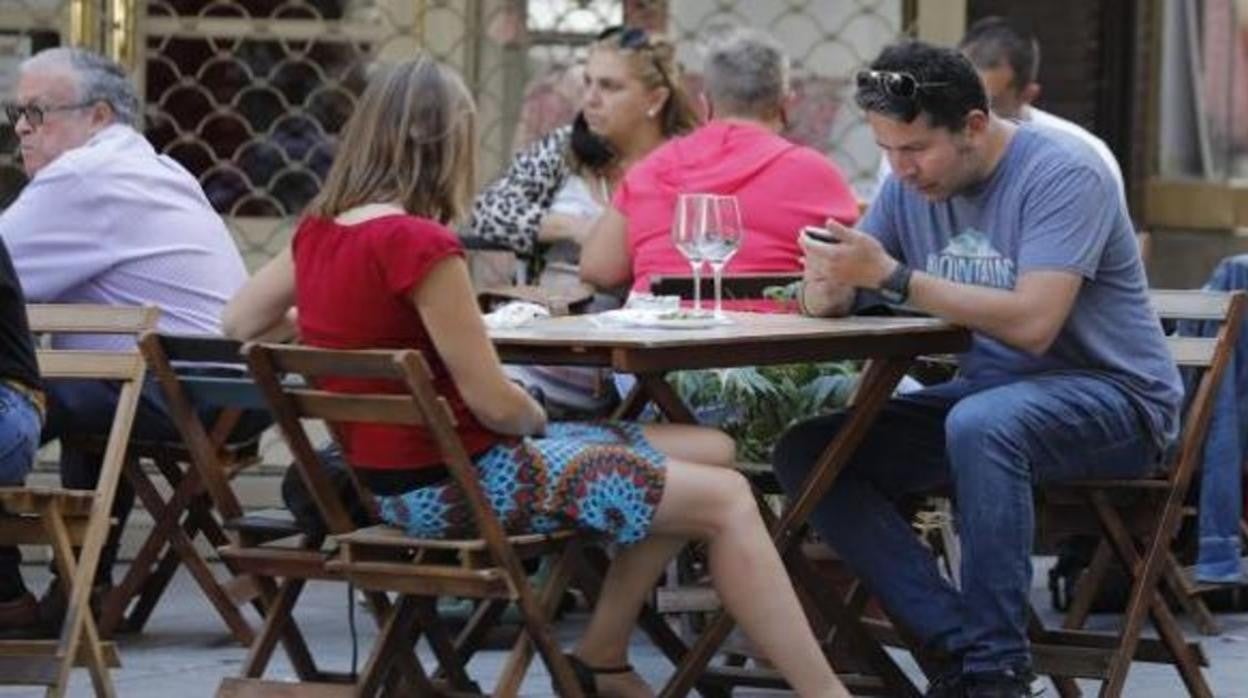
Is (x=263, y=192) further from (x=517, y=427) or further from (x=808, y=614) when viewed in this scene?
(x=517, y=427)

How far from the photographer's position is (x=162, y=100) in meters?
9.35

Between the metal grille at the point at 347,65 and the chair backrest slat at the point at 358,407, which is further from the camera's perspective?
the metal grille at the point at 347,65

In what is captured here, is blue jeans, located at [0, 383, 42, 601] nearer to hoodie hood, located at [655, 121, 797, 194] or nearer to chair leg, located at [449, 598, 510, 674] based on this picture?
chair leg, located at [449, 598, 510, 674]

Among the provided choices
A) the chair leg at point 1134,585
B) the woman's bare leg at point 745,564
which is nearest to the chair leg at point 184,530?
the woman's bare leg at point 745,564

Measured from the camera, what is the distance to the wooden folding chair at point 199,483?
6.40 m

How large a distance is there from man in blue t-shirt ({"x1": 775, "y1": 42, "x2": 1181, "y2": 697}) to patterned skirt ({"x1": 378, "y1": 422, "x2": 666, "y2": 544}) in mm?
561

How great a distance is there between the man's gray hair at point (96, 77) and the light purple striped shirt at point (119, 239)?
9 cm

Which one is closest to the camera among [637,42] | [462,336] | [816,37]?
[462,336]

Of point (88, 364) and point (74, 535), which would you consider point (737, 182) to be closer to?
point (88, 364)

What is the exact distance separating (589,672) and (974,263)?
3.65ft

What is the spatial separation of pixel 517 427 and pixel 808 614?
144cm

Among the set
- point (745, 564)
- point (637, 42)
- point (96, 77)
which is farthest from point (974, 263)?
point (96, 77)

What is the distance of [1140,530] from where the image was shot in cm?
664

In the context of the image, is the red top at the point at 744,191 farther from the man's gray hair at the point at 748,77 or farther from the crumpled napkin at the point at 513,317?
the crumpled napkin at the point at 513,317
